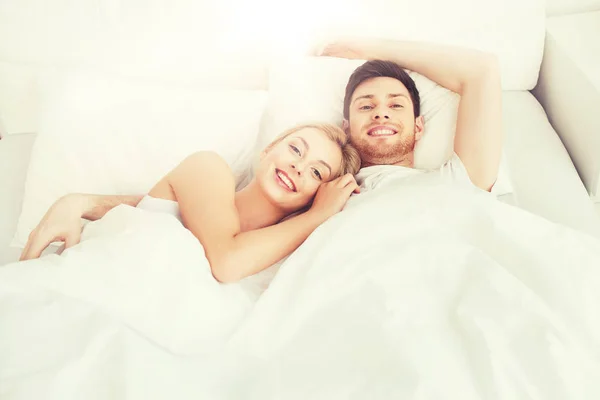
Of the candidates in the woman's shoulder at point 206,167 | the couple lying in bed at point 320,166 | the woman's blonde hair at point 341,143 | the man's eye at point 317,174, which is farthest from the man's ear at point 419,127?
the woman's shoulder at point 206,167

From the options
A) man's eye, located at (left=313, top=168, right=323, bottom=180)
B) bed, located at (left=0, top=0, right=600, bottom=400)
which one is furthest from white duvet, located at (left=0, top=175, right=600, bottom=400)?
man's eye, located at (left=313, top=168, right=323, bottom=180)

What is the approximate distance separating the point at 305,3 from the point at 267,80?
18 centimetres

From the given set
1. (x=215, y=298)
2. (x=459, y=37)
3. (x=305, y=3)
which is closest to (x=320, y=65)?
(x=305, y=3)

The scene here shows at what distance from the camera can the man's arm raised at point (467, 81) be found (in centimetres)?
95

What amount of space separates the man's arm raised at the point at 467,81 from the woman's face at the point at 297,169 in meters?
0.23

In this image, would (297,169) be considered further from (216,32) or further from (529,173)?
(529,173)

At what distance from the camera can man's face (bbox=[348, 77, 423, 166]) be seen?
959mm

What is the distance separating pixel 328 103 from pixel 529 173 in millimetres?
435

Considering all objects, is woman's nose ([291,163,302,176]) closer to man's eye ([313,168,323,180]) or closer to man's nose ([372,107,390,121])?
man's eye ([313,168,323,180])

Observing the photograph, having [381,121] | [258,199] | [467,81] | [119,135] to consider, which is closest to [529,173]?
[467,81]

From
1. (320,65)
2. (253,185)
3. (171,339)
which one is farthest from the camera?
(320,65)

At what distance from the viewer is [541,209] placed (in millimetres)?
958

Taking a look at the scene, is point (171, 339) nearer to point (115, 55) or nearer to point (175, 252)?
point (175, 252)

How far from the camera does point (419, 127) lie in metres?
1.01
